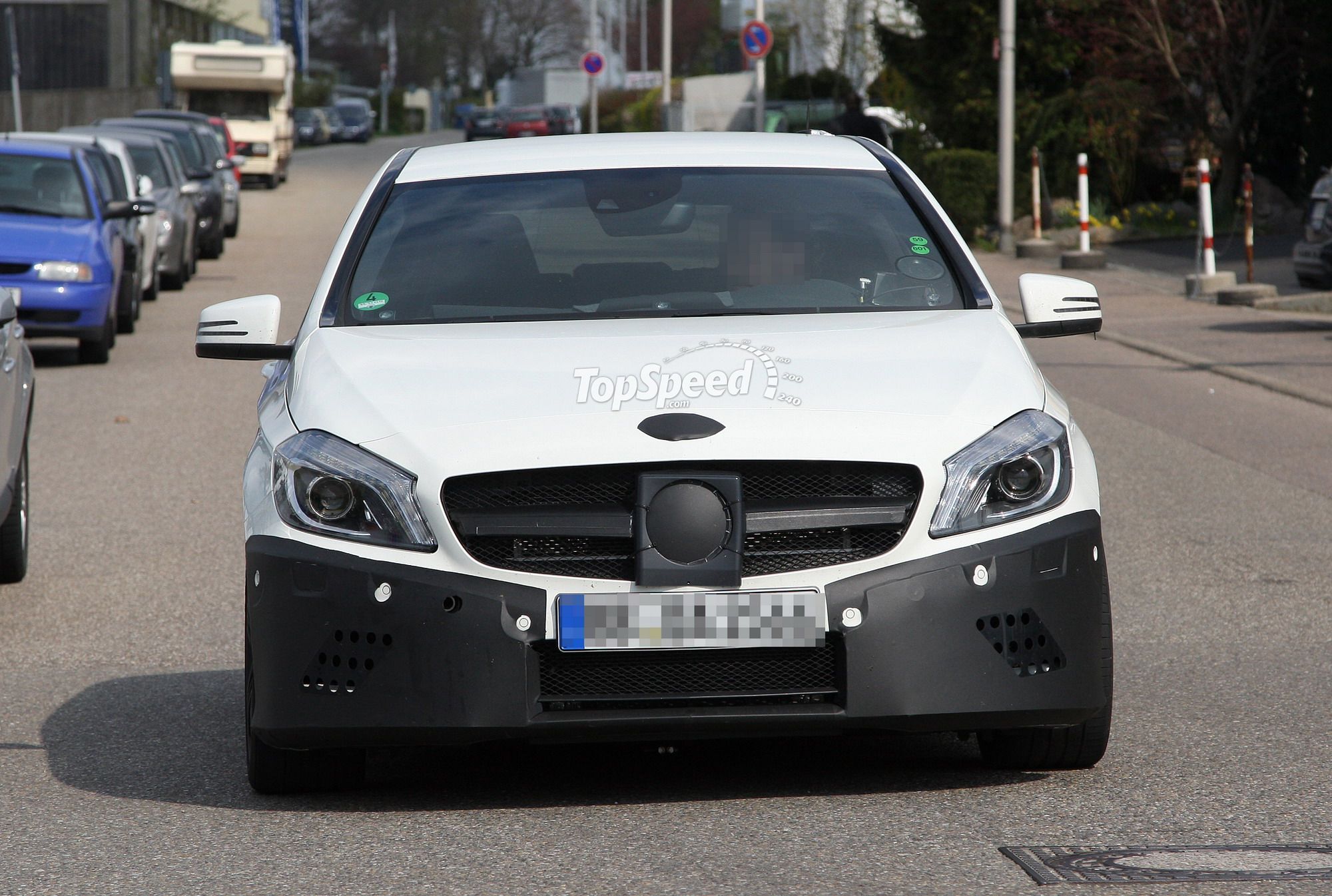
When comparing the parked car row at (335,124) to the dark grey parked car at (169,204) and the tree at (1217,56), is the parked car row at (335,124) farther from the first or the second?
the tree at (1217,56)

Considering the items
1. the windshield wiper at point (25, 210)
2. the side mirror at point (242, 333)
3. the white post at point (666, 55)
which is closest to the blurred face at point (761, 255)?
the side mirror at point (242, 333)

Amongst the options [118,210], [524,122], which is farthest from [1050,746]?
[524,122]

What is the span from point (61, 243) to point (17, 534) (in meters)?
9.19

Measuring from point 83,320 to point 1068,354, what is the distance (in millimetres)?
7951

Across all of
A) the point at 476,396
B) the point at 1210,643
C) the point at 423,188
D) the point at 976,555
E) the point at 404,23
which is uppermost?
the point at 404,23

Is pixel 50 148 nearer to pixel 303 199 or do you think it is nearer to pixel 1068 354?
pixel 1068 354

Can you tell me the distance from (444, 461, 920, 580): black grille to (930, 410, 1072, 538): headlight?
9 centimetres

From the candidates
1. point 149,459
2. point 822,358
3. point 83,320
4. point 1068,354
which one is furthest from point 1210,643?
point 83,320

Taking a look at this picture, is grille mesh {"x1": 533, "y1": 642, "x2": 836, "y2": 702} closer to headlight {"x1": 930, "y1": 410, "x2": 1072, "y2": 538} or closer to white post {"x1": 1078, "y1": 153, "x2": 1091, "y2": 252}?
headlight {"x1": 930, "y1": 410, "x2": 1072, "y2": 538}

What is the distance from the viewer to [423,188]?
6020 millimetres

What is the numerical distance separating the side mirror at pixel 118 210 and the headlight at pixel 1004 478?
45.6ft

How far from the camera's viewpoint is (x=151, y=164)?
2503 cm

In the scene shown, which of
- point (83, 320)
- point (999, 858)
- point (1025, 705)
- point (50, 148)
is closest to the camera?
point (999, 858)

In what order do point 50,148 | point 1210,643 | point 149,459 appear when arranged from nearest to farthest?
point 1210,643 < point 149,459 < point 50,148
